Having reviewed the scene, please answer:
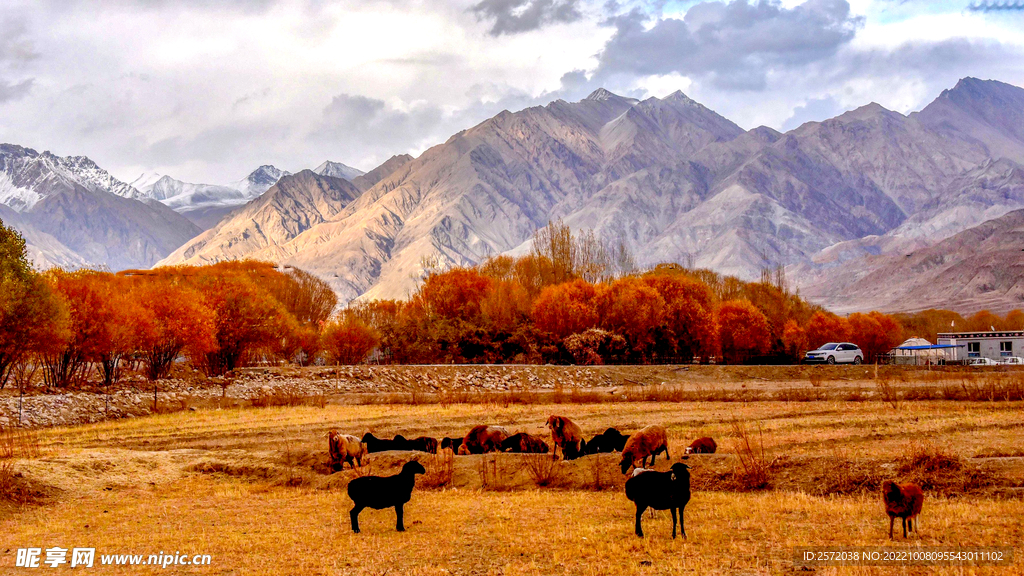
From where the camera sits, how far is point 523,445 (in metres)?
16.9

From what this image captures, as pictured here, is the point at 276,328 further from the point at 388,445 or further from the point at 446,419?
the point at 388,445

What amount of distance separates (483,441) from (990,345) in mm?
86271

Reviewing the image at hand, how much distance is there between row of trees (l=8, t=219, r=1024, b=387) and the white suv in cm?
201

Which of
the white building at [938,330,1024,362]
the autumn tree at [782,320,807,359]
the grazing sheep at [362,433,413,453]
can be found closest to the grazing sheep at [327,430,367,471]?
the grazing sheep at [362,433,413,453]

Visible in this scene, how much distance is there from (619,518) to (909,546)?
387 cm

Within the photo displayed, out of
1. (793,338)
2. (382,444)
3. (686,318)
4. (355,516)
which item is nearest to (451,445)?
(382,444)

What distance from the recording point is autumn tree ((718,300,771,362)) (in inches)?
2810

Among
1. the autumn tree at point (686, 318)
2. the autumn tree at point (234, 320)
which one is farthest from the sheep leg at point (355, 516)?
the autumn tree at point (686, 318)

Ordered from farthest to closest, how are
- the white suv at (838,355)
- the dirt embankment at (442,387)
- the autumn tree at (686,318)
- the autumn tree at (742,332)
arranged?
the autumn tree at (742,332) → the autumn tree at (686,318) → the white suv at (838,355) → the dirt embankment at (442,387)

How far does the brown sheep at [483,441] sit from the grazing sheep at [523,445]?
33 centimetres

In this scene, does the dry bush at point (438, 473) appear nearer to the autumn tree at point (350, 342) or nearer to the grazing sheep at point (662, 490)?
the grazing sheep at point (662, 490)

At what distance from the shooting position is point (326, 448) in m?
17.8

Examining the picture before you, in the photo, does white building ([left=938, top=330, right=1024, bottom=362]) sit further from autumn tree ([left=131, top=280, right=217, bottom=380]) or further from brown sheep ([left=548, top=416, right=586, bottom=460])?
brown sheep ([left=548, top=416, right=586, bottom=460])

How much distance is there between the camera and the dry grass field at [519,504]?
9.62 meters
